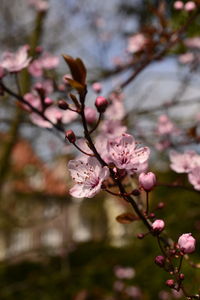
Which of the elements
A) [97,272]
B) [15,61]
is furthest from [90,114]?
[97,272]

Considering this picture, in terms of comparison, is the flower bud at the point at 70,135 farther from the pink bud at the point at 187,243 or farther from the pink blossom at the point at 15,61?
the pink blossom at the point at 15,61

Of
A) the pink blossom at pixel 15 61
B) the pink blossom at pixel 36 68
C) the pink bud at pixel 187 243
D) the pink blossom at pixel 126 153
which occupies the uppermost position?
the pink blossom at pixel 36 68

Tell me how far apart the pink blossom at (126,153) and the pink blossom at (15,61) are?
69 centimetres

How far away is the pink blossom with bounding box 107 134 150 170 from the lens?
3.47 feet

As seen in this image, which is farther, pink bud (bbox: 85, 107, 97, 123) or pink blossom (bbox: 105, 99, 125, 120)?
pink blossom (bbox: 105, 99, 125, 120)

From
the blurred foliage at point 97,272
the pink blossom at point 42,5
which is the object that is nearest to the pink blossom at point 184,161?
the blurred foliage at point 97,272

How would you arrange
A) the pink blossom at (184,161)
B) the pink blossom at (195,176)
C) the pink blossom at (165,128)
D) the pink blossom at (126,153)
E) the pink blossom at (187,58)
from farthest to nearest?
1. the pink blossom at (187,58)
2. the pink blossom at (165,128)
3. the pink blossom at (184,161)
4. the pink blossom at (195,176)
5. the pink blossom at (126,153)

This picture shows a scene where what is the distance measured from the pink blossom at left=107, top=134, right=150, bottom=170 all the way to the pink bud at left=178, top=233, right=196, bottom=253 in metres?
0.24

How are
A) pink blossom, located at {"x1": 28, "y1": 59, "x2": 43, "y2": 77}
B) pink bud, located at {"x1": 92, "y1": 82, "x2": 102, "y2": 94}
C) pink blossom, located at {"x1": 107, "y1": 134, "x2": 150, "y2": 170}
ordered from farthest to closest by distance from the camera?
pink blossom, located at {"x1": 28, "y1": 59, "x2": 43, "y2": 77} < pink bud, located at {"x1": 92, "y1": 82, "x2": 102, "y2": 94} < pink blossom, located at {"x1": 107, "y1": 134, "x2": 150, "y2": 170}

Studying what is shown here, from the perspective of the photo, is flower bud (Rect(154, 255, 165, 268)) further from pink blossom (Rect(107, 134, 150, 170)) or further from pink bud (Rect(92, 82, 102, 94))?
pink bud (Rect(92, 82, 102, 94))

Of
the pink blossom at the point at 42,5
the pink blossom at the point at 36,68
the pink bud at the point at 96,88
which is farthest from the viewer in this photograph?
the pink blossom at the point at 42,5

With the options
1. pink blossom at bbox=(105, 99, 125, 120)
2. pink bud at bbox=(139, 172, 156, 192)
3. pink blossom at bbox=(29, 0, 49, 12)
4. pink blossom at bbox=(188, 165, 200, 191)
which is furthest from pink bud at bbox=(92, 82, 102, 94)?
pink blossom at bbox=(29, 0, 49, 12)

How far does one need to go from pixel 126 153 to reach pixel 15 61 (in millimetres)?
834

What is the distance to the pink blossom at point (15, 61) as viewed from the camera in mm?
1590
